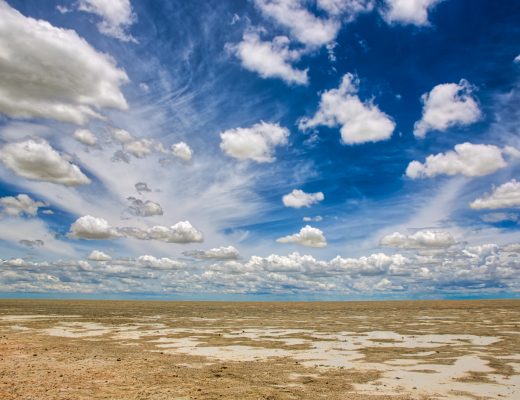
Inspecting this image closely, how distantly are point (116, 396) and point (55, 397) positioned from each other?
172 cm

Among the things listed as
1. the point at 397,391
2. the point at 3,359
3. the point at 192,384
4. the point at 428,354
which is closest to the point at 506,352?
the point at 428,354

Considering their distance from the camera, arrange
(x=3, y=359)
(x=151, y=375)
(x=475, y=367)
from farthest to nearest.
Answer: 1. (x=3, y=359)
2. (x=475, y=367)
3. (x=151, y=375)

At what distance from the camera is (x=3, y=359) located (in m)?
19.0

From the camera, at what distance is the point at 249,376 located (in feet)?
53.5

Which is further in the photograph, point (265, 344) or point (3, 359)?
point (265, 344)

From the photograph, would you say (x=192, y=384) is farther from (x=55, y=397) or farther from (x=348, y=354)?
(x=348, y=354)

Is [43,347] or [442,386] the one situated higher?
[43,347]

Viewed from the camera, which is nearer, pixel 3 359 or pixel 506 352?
pixel 3 359

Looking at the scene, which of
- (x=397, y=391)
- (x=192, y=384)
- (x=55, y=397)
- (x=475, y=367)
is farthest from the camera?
(x=475, y=367)

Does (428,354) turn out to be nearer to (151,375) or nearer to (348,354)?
(348,354)

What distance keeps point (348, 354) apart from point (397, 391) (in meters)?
8.40

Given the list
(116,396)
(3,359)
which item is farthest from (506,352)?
(3,359)

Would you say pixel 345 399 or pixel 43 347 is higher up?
pixel 43 347

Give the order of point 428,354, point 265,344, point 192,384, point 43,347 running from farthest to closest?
point 265,344
point 43,347
point 428,354
point 192,384
